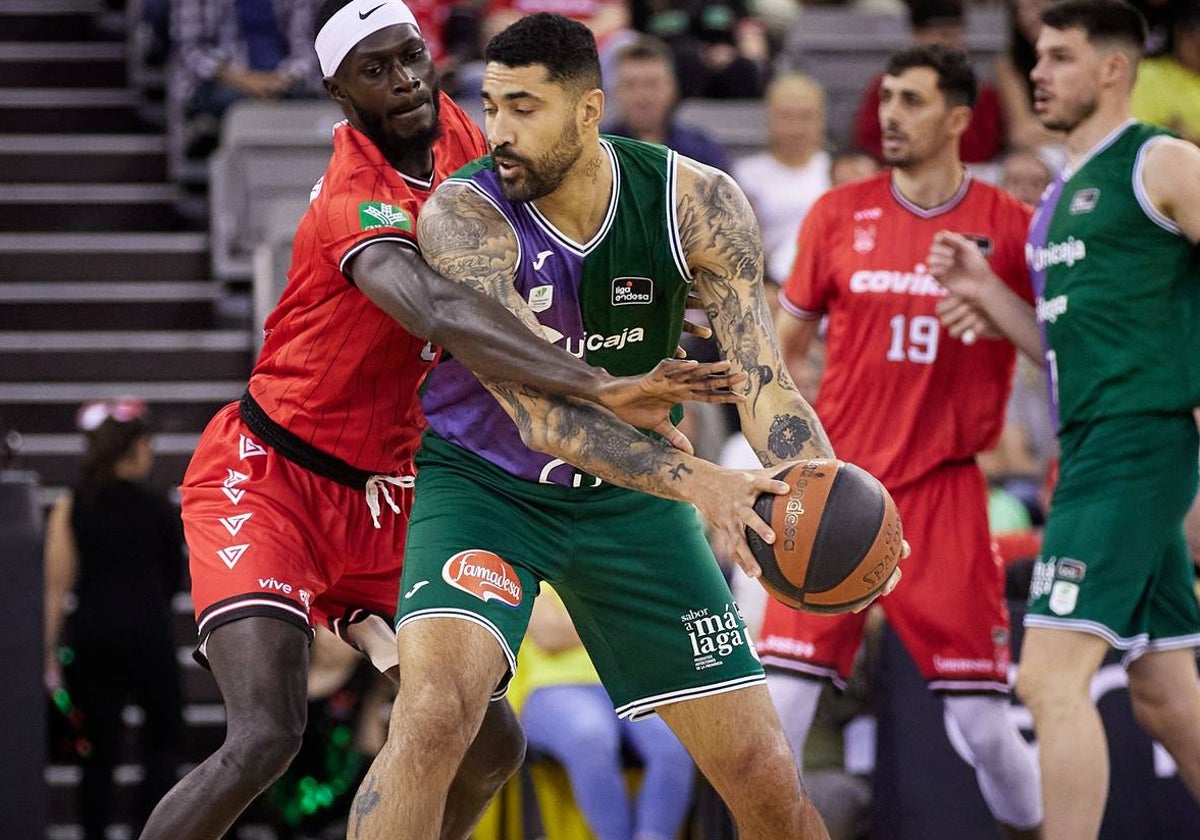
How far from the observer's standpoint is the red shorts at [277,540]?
198 inches

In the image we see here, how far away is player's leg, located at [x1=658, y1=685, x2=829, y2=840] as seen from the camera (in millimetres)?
4703

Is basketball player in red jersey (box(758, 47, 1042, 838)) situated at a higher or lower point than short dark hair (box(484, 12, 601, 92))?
lower

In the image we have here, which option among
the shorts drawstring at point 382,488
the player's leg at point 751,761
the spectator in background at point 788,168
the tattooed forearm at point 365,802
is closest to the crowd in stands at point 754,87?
the spectator in background at point 788,168

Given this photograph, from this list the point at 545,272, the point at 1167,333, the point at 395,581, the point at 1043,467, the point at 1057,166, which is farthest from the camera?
the point at 1057,166

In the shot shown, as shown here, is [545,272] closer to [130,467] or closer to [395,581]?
[395,581]

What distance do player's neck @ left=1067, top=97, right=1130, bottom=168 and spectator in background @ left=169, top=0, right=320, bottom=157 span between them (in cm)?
605

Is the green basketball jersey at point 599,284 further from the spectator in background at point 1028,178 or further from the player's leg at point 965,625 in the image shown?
the spectator in background at point 1028,178

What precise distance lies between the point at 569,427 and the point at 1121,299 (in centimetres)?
244

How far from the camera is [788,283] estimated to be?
22.6 ft

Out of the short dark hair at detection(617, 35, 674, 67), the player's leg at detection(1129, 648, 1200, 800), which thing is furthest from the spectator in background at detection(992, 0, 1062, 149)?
the player's leg at detection(1129, 648, 1200, 800)

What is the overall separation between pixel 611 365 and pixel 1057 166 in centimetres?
650

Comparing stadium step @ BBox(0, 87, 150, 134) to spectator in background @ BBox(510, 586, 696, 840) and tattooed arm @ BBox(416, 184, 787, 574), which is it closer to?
spectator in background @ BBox(510, 586, 696, 840)

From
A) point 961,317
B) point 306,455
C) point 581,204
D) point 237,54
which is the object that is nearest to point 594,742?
point 961,317

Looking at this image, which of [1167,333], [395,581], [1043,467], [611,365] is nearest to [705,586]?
[611,365]
